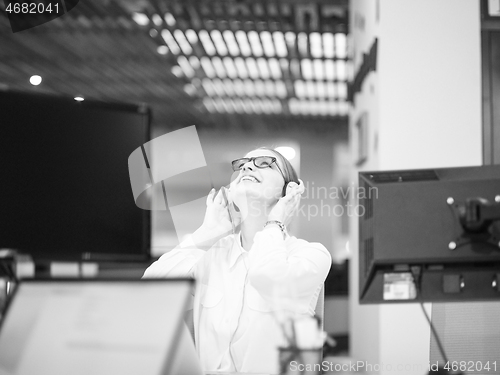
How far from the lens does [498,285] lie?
43.3 inches

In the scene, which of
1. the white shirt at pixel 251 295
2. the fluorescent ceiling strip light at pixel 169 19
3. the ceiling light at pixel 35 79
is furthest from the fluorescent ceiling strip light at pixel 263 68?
the white shirt at pixel 251 295

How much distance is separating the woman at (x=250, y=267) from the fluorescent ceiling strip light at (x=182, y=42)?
9.87ft

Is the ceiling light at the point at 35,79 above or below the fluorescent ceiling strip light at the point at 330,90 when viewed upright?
below

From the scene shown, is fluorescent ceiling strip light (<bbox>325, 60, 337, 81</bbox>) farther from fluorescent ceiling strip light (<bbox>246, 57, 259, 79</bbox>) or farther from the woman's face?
the woman's face

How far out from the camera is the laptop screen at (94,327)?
0.75 metres

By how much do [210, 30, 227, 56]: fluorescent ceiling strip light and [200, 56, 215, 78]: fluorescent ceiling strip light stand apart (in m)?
0.25

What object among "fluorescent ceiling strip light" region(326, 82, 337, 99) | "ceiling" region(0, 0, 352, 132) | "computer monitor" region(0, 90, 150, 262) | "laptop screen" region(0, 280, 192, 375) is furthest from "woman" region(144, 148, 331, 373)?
"fluorescent ceiling strip light" region(326, 82, 337, 99)

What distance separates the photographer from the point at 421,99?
296 cm

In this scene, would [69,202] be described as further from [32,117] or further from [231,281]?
[231,281]

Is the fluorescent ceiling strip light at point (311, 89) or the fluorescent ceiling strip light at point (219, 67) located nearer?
the fluorescent ceiling strip light at point (219, 67)

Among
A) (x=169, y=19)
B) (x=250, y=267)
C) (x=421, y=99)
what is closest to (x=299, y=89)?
(x=169, y=19)

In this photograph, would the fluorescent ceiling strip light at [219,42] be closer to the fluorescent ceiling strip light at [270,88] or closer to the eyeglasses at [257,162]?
the fluorescent ceiling strip light at [270,88]

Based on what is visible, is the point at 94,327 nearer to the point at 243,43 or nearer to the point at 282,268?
the point at 282,268

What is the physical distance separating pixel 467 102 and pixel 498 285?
2.04m
